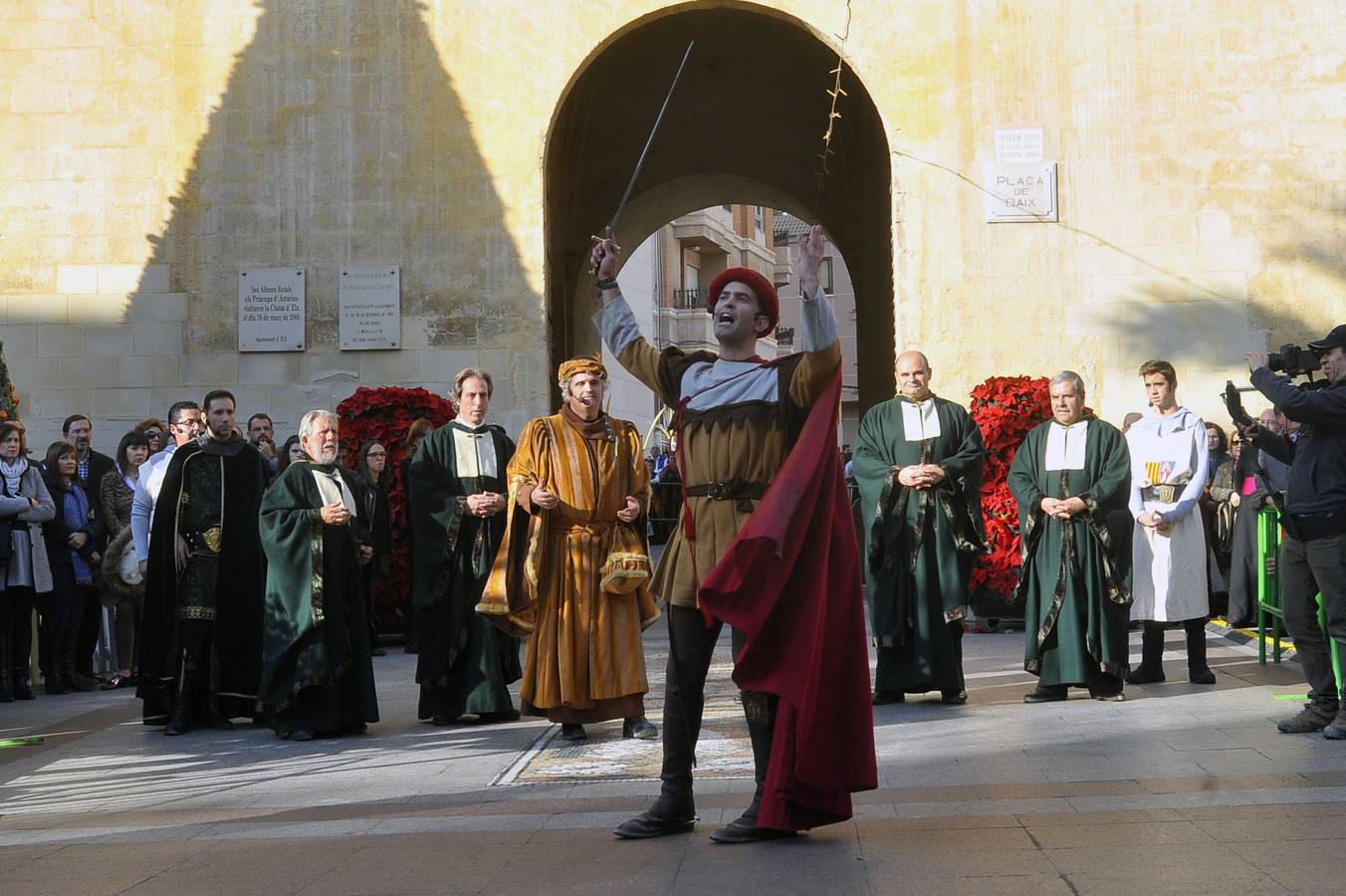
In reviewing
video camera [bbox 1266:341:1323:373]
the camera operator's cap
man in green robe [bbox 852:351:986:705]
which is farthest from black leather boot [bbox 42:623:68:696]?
the camera operator's cap

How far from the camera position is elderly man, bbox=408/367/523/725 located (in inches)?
343

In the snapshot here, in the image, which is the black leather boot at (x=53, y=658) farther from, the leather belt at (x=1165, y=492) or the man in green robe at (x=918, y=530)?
the leather belt at (x=1165, y=492)

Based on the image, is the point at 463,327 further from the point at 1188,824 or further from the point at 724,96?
the point at 1188,824

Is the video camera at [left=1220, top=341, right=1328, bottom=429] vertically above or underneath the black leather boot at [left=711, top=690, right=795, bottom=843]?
above

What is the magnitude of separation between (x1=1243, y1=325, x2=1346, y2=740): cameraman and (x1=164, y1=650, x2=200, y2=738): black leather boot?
5.53m

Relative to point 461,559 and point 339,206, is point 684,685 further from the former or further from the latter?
point 339,206

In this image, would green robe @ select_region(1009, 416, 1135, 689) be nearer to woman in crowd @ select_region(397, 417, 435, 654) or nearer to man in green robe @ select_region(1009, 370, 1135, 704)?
man in green robe @ select_region(1009, 370, 1135, 704)

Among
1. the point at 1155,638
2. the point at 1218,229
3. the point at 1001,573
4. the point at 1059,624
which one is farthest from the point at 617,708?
the point at 1218,229

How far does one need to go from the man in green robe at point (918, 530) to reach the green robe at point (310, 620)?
2.80 m

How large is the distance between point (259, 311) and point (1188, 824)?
11.3 metres

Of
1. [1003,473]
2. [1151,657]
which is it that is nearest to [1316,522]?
[1151,657]

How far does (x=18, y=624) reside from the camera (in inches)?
424

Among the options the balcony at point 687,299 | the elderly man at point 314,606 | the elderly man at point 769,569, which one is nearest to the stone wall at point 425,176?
the elderly man at point 314,606

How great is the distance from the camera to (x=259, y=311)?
1473 cm
